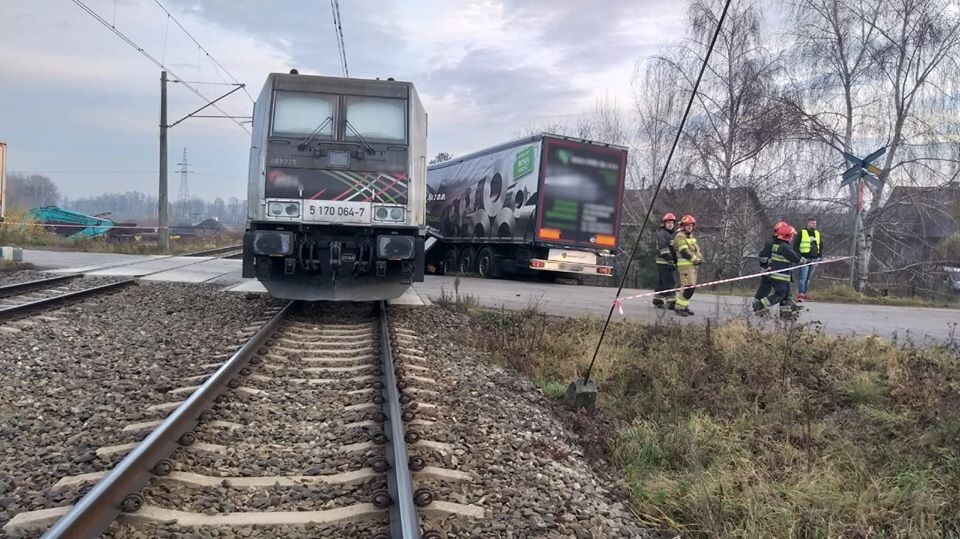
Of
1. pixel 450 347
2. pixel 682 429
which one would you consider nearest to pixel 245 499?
pixel 682 429

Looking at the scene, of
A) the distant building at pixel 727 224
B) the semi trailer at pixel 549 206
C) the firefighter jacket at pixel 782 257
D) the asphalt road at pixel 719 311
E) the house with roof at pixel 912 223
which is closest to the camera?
the asphalt road at pixel 719 311

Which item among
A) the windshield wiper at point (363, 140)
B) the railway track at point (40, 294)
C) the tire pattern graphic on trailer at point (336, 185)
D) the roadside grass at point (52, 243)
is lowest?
the railway track at point (40, 294)

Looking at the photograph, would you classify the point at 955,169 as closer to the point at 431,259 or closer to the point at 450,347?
the point at 431,259

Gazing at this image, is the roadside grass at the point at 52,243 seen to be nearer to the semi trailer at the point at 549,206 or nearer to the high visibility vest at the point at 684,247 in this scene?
the semi trailer at the point at 549,206

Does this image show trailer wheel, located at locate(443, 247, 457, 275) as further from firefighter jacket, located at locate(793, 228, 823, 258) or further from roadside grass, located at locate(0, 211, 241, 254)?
roadside grass, located at locate(0, 211, 241, 254)

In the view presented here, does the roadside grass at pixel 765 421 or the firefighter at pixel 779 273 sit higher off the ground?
the firefighter at pixel 779 273

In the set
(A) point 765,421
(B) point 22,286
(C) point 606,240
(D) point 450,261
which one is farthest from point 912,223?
(B) point 22,286

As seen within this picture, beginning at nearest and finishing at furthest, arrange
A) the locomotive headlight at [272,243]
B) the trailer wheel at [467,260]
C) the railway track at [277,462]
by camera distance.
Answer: the railway track at [277,462], the locomotive headlight at [272,243], the trailer wheel at [467,260]

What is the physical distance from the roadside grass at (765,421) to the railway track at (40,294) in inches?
216

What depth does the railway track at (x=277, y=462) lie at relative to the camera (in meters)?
3.29

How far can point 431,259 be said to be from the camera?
22.5m

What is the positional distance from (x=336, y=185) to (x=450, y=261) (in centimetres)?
1241

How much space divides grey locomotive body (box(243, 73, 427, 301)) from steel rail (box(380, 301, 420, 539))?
3.86 metres

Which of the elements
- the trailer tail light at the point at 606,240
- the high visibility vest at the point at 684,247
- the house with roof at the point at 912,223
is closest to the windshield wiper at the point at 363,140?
the high visibility vest at the point at 684,247
